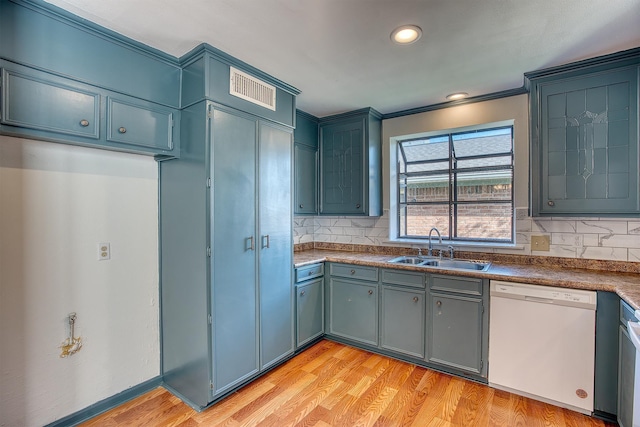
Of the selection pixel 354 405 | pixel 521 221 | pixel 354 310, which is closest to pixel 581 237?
pixel 521 221

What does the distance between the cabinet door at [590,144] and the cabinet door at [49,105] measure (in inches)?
124

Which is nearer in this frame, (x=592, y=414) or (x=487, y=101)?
(x=592, y=414)

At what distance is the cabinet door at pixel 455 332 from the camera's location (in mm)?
2438

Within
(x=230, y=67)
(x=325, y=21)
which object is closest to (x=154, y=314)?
(x=230, y=67)

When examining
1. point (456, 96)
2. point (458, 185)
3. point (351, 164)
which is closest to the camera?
point (456, 96)

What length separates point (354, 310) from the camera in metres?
3.07

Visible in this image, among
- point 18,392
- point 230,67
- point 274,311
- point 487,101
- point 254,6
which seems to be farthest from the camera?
point 487,101

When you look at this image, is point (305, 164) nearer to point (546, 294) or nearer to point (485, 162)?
point (485, 162)

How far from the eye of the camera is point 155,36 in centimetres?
192

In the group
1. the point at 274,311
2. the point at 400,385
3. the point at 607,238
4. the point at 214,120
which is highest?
the point at 214,120

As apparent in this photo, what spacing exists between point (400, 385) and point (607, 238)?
202 centimetres

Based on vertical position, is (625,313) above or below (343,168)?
below

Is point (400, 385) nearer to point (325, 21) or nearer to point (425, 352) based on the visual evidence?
point (425, 352)

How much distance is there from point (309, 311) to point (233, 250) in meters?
1.18
